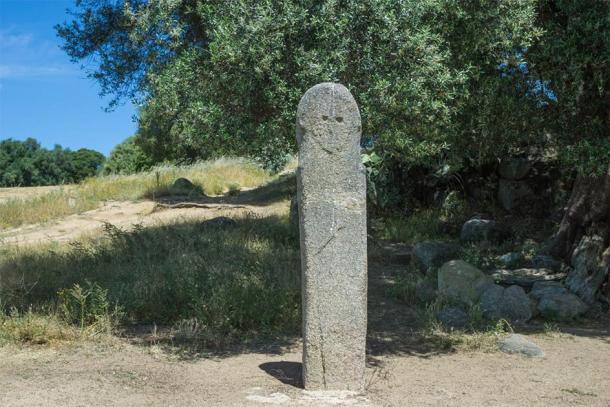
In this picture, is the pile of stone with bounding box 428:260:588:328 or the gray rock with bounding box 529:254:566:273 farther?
the gray rock with bounding box 529:254:566:273

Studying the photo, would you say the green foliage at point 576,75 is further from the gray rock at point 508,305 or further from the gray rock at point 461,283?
the gray rock at point 461,283

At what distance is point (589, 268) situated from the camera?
1066 centimetres

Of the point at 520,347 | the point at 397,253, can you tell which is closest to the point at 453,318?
the point at 520,347

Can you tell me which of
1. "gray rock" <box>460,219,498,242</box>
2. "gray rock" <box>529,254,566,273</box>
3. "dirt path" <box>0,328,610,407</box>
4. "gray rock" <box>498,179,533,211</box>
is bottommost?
"dirt path" <box>0,328,610,407</box>

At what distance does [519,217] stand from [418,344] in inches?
314

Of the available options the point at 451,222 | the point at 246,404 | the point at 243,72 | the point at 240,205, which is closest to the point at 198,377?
the point at 246,404

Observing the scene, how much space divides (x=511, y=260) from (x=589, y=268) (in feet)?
7.26

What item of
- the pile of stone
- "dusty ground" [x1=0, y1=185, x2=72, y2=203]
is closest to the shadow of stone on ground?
the pile of stone

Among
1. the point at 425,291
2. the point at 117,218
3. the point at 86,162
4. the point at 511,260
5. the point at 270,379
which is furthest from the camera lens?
the point at 86,162

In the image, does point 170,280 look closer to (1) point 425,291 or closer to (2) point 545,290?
(1) point 425,291

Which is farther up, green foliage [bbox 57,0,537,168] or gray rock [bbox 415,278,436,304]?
green foliage [bbox 57,0,537,168]

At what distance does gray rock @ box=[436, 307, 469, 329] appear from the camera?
28.9ft

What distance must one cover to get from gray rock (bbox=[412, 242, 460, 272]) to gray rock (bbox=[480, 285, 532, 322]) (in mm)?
2531

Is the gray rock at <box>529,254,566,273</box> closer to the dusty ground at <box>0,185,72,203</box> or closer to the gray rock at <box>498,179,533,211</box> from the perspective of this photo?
the gray rock at <box>498,179,533,211</box>
